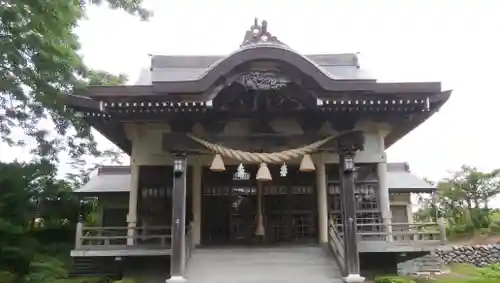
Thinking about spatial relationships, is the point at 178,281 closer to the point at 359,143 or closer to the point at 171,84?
the point at 171,84

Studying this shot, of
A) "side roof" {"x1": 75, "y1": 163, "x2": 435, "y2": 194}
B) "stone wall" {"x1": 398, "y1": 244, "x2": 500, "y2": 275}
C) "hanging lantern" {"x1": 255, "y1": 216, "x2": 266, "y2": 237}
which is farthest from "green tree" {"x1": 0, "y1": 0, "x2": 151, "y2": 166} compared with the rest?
"stone wall" {"x1": 398, "y1": 244, "x2": 500, "y2": 275}

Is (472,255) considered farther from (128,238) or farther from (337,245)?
(128,238)

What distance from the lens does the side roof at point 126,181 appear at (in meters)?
15.8

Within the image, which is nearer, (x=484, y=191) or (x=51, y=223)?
(x=51, y=223)

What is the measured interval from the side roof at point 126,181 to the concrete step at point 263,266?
569cm

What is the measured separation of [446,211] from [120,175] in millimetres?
18024

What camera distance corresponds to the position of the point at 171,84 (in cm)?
1019

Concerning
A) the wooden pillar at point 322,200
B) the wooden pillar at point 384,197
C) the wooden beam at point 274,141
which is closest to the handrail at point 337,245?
the wooden pillar at point 322,200

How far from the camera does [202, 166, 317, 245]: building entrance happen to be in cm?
1263

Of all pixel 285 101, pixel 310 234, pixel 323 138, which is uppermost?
pixel 285 101

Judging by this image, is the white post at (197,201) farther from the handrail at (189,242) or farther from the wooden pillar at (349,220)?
the wooden pillar at (349,220)

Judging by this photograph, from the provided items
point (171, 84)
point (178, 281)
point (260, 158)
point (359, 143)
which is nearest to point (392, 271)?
point (359, 143)

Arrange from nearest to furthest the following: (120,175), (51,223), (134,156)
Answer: (134,156)
(51,223)
(120,175)

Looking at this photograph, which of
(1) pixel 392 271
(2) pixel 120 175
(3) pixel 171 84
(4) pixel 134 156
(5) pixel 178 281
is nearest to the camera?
(5) pixel 178 281
